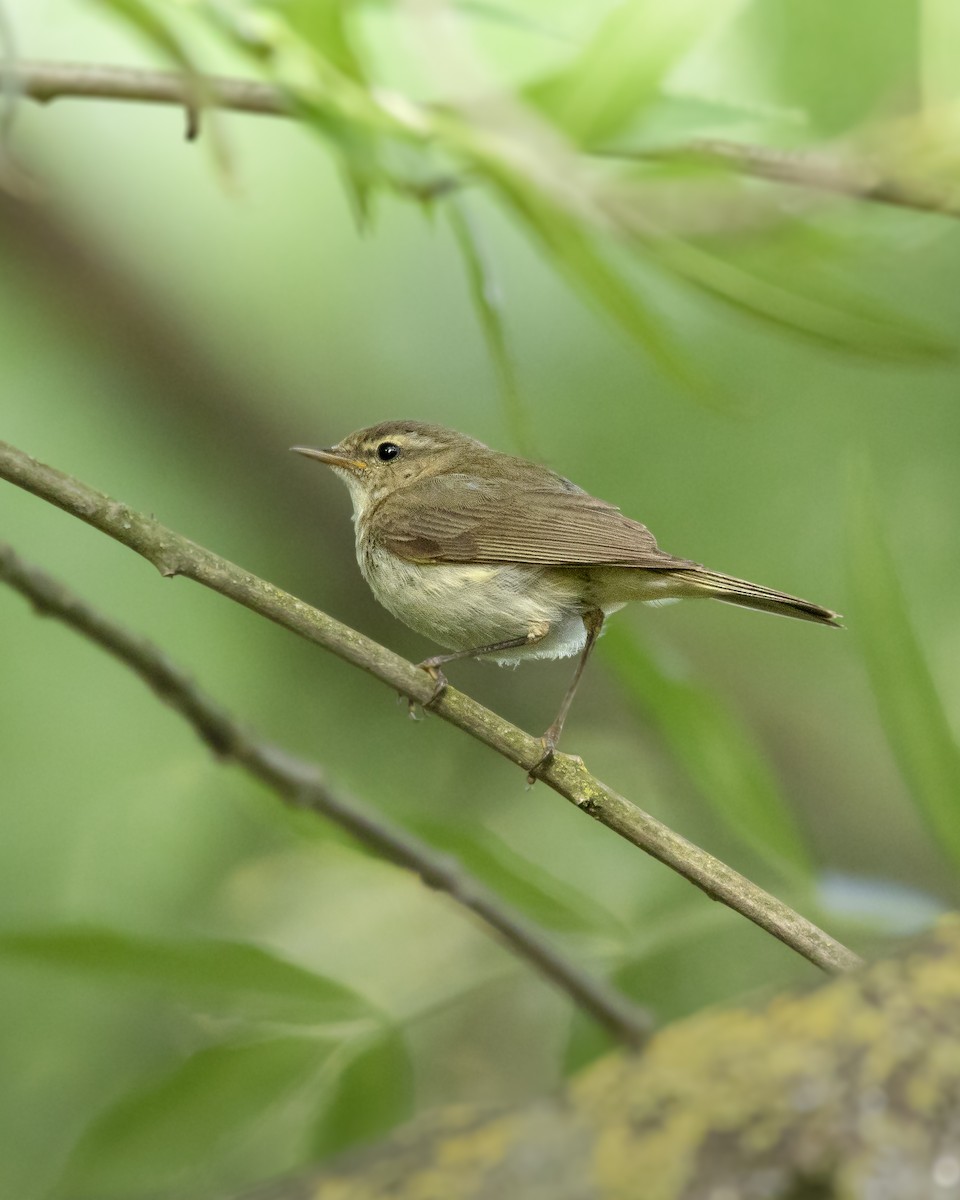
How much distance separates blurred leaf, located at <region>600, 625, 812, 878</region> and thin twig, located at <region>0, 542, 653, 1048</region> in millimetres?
756

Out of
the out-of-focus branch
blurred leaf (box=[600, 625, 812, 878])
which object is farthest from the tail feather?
the out-of-focus branch

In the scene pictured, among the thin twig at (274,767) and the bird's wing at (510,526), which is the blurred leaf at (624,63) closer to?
the bird's wing at (510,526)

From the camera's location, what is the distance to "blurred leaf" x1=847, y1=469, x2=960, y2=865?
2.00 m

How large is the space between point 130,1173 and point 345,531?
311 centimetres

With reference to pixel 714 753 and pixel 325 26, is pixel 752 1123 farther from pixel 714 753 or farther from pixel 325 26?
pixel 325 26

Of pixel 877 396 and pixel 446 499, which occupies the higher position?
pixel 877 396

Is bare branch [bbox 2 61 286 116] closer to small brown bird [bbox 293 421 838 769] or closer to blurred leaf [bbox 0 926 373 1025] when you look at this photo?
small brown bird [bbox 293 421 838 769]

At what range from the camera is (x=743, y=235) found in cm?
283

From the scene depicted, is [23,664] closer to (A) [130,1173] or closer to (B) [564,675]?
(B) [564,675]

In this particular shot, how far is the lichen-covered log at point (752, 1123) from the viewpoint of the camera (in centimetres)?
111

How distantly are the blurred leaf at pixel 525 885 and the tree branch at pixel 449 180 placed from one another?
1294mm

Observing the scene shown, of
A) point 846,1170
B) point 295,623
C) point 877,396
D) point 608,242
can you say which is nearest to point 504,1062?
point 295,623

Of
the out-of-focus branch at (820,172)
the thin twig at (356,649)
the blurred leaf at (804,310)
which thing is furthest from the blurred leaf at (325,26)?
the thin twig at (356,649)

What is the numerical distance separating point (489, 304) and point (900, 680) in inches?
41.2
